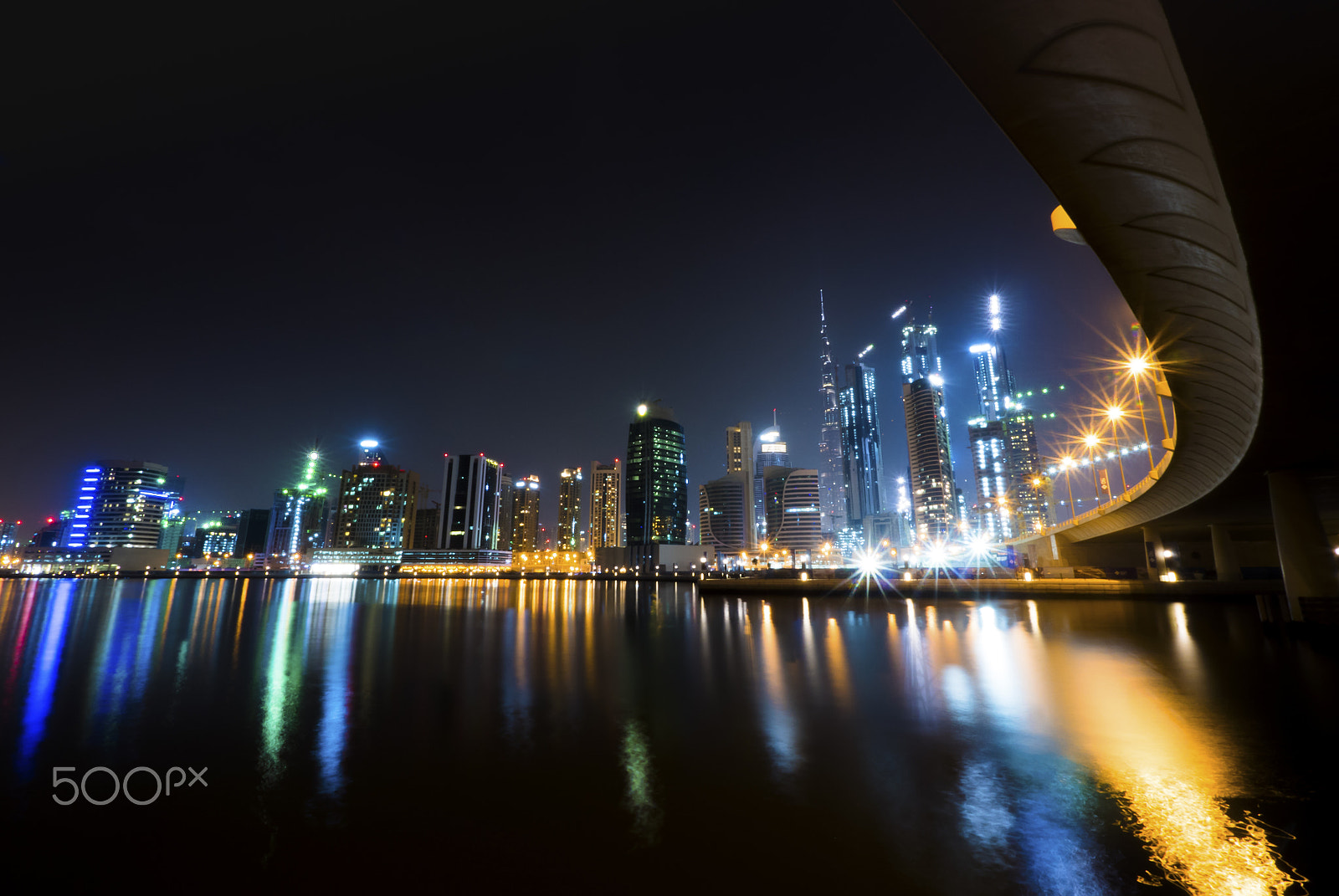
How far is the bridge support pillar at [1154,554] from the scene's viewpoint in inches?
2386

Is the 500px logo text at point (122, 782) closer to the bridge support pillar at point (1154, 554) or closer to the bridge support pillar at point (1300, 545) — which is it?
the bridge support pillar at point (1300, 545)

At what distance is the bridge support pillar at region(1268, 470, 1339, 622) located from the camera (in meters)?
29.1

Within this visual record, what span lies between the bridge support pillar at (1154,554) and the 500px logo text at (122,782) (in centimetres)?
7804

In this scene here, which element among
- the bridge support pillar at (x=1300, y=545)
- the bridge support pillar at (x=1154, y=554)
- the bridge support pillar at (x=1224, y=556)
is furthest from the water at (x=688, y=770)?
the bridge support pillar at (x=1154, y=554)

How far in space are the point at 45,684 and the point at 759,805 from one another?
85.0 feet

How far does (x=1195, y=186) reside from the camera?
26.1 ft

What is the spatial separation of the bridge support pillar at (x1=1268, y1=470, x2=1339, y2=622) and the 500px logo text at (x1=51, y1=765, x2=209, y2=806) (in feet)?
151

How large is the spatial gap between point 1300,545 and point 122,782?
48.8m

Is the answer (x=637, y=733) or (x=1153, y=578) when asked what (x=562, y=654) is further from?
(x=1153, y=578)

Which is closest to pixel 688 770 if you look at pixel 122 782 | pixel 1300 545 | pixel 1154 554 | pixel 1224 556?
pixel 122 782

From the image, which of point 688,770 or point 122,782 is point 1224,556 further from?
point 122,782

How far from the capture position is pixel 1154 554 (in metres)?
61.5

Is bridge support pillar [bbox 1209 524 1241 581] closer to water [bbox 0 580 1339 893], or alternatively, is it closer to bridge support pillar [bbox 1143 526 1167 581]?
bridge support pillar [bbox 1143 526 1167 581]

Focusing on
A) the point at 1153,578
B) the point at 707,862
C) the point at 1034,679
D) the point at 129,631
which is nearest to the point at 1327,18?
the point at 707,862
